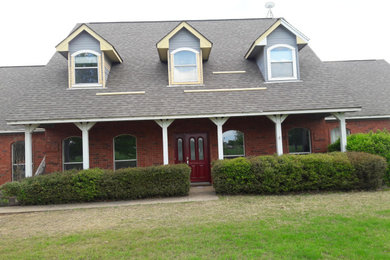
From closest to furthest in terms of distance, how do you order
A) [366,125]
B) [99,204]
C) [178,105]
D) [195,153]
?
[99,204], [178,105], [195,153], [366,125]

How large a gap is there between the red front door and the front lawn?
4.37m

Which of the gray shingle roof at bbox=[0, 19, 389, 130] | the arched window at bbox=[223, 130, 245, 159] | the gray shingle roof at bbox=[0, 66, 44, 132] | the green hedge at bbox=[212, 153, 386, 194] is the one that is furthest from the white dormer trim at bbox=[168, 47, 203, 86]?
the gray shingle roof at bbox=[0, 66, 44, 132]

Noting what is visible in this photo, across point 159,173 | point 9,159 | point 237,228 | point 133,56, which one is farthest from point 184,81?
point 9,159

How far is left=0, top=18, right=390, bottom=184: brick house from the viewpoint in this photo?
10945mm

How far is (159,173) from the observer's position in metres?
9.72

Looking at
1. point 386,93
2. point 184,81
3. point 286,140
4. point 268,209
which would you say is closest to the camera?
point 268,209

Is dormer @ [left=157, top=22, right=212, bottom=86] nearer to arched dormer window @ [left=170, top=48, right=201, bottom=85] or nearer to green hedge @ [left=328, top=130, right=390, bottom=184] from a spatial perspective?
arched dormer window @ [left=170, top=48, right=201, bottom=85]

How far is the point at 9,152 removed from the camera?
14.0 meters

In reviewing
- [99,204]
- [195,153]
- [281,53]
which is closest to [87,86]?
[99,204]

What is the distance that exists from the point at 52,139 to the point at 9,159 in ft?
11.0

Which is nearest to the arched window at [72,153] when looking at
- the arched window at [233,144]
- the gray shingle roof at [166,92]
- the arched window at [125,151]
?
the arched window at [125,151]

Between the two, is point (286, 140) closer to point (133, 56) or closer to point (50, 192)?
point (133, 56)

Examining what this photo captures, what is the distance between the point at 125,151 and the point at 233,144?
5.04 metres

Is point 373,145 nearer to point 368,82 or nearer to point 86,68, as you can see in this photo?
point 368,82
